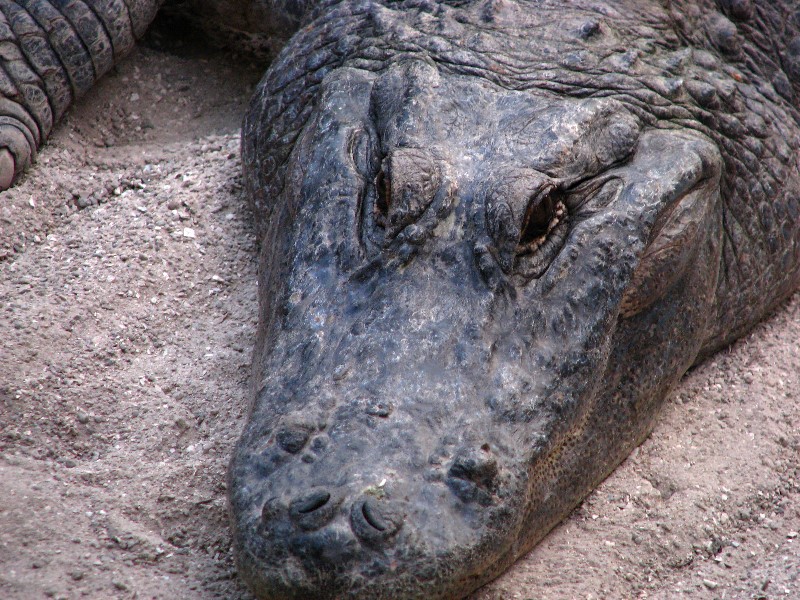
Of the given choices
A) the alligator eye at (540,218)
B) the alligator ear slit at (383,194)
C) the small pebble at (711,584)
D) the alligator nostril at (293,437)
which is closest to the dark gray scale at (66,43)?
the alligator ear slit at (383,194)

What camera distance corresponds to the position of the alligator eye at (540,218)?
2779 mm

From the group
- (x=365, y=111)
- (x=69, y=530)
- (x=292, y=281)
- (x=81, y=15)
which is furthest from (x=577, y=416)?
(x=81, y=15)

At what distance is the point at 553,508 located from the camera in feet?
9.04

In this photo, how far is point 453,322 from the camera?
103 inches

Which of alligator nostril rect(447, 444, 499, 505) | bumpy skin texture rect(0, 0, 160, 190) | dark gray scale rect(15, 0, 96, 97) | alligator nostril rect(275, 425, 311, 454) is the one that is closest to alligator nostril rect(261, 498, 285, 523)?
alligator nostril rect(275, 425, 311, 454)

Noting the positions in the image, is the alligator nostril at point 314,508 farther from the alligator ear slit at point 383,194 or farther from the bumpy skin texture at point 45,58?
the bumpy skin texture at point 45,58

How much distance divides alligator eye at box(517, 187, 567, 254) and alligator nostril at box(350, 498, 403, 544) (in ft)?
3.06

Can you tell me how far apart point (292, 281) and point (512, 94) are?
98 centimetres

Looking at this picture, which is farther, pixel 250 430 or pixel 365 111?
pixel 365 111

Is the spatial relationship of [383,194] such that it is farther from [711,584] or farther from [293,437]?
[711,584]

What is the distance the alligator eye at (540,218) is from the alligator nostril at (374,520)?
36.7 inches

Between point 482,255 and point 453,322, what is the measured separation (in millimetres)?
229

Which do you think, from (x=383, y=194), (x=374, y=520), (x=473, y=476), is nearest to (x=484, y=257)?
(x=383, y=194)

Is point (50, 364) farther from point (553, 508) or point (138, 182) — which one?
point (553, 508)
